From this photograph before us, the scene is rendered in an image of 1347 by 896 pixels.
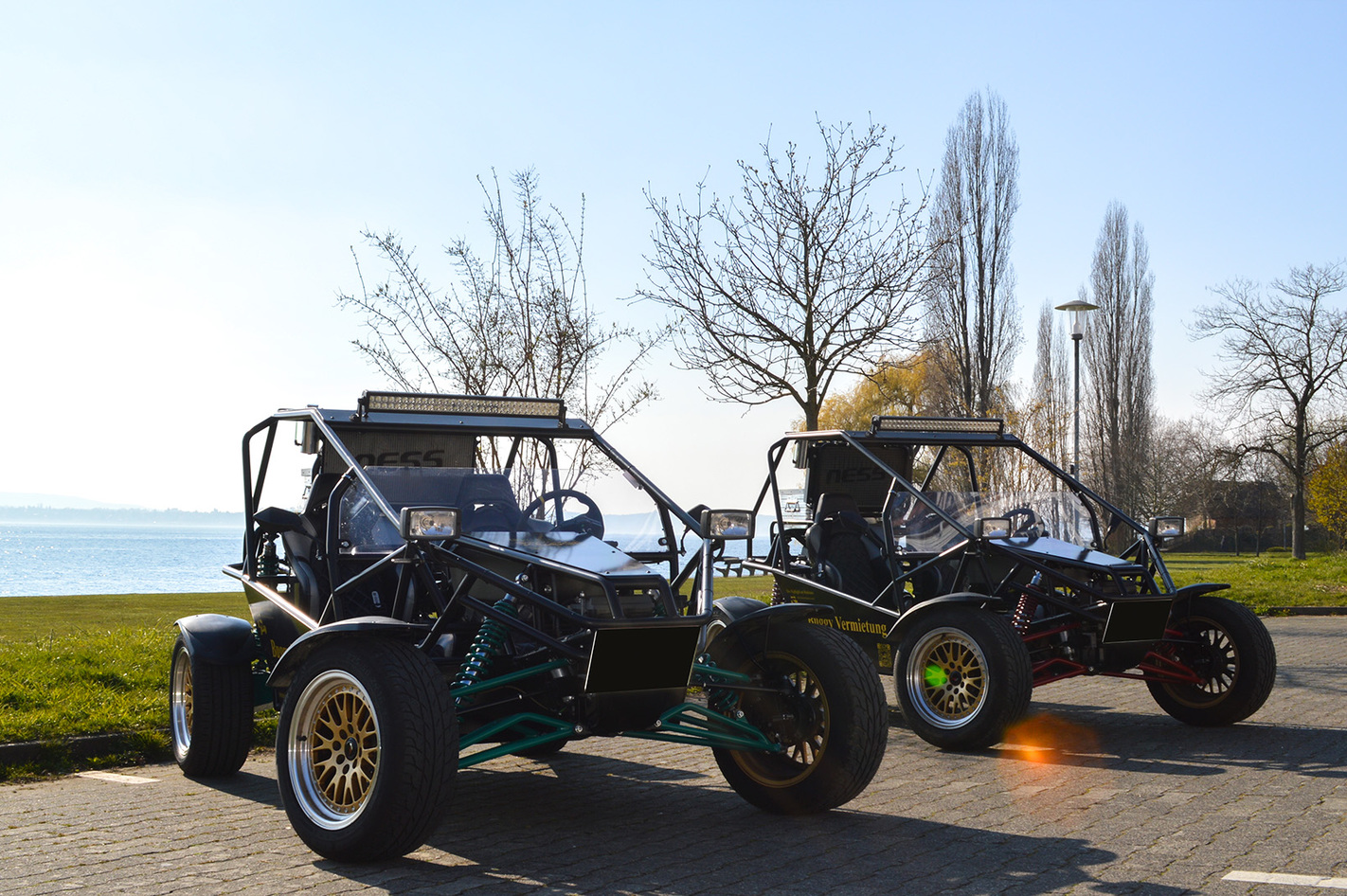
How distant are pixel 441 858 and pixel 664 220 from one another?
34.3 ft

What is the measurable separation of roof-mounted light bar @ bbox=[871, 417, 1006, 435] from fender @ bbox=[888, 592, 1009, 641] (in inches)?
76.9

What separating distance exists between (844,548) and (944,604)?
173 cm

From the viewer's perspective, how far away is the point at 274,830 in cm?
582

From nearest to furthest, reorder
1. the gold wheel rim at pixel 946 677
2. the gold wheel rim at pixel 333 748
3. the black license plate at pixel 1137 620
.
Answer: the gold wheel rim at pixel 333 748 → the gold wheel rim at pixel 946 677 → the black license plate at pixel 1137 620

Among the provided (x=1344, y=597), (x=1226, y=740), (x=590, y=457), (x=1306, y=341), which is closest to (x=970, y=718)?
(x=1226, y=740)

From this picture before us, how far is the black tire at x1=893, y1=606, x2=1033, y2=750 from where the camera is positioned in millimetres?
7961

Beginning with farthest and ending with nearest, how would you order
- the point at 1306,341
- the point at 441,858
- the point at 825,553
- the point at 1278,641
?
the point at 1306,341
the point at 1278,641
the point at 825,553
the point at 441,858

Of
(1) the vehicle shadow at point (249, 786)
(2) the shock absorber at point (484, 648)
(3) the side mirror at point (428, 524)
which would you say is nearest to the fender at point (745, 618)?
(2) the shock absorber at point (484, 648)

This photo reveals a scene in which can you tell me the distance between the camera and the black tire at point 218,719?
22.7ft

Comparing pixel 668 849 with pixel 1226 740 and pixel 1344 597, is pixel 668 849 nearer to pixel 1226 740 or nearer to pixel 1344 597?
pixel 1226 740

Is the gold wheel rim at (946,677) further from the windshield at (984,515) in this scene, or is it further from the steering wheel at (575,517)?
the steering wheel at (575,517)

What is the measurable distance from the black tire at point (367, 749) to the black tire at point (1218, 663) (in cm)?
610

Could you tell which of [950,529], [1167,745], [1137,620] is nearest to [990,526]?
[950,529]

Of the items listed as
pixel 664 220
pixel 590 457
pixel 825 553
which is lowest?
pixel 825 553
